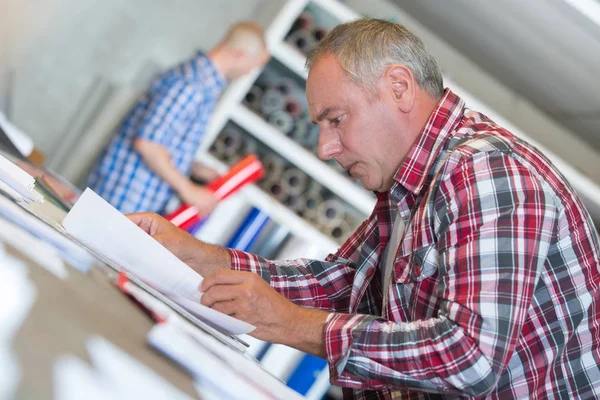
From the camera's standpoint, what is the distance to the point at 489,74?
3650mm

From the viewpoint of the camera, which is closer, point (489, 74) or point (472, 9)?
point (472, 9)

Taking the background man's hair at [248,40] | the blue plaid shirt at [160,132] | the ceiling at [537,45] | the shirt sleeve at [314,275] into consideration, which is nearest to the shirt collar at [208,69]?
the blue plaid shirt at [160,132]

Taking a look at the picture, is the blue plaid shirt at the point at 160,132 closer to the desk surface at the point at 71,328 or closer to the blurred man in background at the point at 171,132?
the blurred man in background at the point at 171,132

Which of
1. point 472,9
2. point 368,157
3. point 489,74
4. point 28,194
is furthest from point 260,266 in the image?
point 489,74

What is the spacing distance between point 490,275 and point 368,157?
0.42 metres

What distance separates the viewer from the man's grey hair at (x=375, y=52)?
4.38ft

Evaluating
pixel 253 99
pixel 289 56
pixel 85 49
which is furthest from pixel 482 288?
pixel 85 49

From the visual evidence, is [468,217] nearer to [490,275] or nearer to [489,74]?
[490,275]

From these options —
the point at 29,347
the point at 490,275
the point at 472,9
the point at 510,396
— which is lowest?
the point at 29,347

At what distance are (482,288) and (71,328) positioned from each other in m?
0.60

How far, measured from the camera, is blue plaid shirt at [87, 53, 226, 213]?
8.79 feet

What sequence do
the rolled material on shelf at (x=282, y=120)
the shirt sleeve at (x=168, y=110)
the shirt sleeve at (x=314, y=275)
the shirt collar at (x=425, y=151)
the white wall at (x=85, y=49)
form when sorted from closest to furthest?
the shirt collar at (x=425, y=151), the shirt sleeve at (x=314, y=275), the shirt sleeve at (x=168, y=110), the rolled material on shelf at (x=282, y=120), the white wall at (x=85, y=49)

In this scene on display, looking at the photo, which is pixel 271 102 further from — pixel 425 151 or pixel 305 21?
pixel 425 151

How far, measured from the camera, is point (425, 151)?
1287 millimetres
